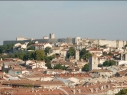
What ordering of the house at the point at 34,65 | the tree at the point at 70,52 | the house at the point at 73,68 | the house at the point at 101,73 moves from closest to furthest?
the house at the point at 101,73 < the house at the point at 73,68 < the house at the point at 34,65 < the tree at the point at 70,52

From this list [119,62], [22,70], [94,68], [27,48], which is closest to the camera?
[22,70]

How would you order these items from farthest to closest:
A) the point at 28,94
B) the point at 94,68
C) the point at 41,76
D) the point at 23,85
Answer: the point at 94,68
the point at 41,76
the point at 23,85
the point at 28,94

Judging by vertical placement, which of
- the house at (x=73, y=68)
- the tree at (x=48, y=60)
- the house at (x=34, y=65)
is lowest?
the house at (x=73, y=68)

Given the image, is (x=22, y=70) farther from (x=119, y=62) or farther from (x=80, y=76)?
(x=119, y=62)

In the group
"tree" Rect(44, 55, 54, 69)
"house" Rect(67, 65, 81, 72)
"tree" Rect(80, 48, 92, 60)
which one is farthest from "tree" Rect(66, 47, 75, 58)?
"house" Rect(67, 65, 81, 72)

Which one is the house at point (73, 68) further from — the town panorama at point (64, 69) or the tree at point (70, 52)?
the tree at point (70, 52)

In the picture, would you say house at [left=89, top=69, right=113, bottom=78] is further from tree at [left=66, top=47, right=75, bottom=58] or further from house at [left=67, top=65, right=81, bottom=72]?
tree at [left=66, top=47, right=75, bottom=58]

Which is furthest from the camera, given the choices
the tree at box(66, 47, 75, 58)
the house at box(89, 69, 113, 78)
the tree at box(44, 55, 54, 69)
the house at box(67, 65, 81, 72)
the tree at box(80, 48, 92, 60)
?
the tree at box(66, 47, 75, 58)

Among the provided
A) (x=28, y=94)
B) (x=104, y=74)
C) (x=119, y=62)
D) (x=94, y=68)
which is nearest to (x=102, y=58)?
(x=119, y=62)

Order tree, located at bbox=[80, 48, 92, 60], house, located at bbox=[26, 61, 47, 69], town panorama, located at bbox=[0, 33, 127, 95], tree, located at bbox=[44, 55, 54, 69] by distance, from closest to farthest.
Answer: town panorama, located at bbox=[0, 33, 127, 95], house, located at bbox=[26, 61, 47, 69], tree, located at bbox=[44, 55, 54, 69], tree, located at bbox=[80, 48, 92, 60]

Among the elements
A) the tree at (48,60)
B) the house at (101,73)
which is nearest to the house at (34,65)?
the tree at (48,60)

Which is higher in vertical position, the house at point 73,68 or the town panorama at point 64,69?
the town panorama at point 64,69
